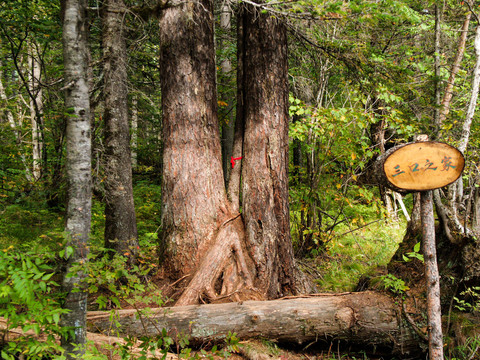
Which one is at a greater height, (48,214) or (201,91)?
(201,91)

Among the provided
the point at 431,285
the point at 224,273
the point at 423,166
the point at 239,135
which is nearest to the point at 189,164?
the point at 239,135

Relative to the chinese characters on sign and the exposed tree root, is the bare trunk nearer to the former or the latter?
the chinese characters on sign

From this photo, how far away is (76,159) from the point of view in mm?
2309

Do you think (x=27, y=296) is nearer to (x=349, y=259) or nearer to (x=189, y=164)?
(x=189, y=164)

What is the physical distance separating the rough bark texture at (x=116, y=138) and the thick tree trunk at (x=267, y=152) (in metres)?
2.00

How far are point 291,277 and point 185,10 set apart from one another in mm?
3836

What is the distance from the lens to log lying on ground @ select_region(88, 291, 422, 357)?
3111 millimetres

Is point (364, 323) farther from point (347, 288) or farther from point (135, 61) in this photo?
point (135, 61)

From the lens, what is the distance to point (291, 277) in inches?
166

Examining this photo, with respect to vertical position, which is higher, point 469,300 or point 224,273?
point 224,273

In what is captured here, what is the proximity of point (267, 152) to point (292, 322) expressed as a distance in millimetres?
2106

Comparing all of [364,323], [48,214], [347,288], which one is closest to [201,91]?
[364,323]

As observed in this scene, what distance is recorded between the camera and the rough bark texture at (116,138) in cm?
469

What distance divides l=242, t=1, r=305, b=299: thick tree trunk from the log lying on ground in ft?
2.41
